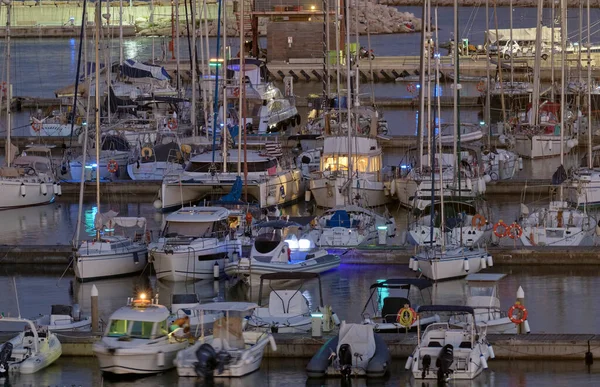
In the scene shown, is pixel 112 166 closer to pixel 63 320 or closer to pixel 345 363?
pixel 63 320

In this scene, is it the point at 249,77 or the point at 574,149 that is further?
the point at 249,77

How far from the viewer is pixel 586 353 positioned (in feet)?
91.6

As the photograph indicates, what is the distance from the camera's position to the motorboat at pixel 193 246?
114 ft

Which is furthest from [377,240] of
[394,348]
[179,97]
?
[179,97]

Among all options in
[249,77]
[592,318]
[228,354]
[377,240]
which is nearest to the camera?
[228,354]

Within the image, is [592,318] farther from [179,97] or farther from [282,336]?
[179,97]

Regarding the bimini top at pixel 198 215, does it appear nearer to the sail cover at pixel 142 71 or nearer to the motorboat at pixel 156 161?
the motorboat at pixel 156 161

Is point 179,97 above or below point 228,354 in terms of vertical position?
above

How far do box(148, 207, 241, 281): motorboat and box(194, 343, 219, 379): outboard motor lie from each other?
7.84 metres

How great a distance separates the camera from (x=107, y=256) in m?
35.2

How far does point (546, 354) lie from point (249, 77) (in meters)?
37.7

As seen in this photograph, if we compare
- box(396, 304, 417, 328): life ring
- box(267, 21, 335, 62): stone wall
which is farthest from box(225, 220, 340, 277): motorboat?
box(267, 21, 335, 62): stone wall

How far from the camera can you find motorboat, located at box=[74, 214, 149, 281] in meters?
35.1

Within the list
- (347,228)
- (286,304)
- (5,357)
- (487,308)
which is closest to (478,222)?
(347,228)
